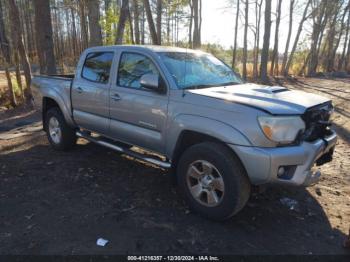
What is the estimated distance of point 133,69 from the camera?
14.9ft

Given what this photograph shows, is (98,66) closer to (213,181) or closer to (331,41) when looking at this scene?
(213,181)

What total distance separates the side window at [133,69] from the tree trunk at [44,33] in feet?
21.7

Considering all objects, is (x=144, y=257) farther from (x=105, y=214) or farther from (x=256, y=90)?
(x=256, y=90)

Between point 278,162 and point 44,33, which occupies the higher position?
point 44,33

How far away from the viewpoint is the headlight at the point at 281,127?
3148 mm

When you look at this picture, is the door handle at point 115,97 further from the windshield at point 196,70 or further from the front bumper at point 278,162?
the front bumper at point 278,162

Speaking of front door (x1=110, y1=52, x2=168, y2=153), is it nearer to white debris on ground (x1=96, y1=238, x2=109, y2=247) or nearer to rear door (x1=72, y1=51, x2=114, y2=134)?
rear door (x1=72, y1=51, x2=114, y2=134)

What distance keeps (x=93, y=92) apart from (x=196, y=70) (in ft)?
5.55

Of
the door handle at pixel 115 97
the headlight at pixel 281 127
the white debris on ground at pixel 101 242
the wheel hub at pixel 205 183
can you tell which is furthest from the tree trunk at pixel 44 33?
the headlight at pixel 281 127

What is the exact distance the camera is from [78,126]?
5.61 meters

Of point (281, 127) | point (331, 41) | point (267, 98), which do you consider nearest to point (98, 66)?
point (267, 98)

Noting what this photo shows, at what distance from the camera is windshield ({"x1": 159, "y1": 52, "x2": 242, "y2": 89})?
4109mm

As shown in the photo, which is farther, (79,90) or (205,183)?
(79,90)

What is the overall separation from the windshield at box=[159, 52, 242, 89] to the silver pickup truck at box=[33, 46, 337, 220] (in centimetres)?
2
